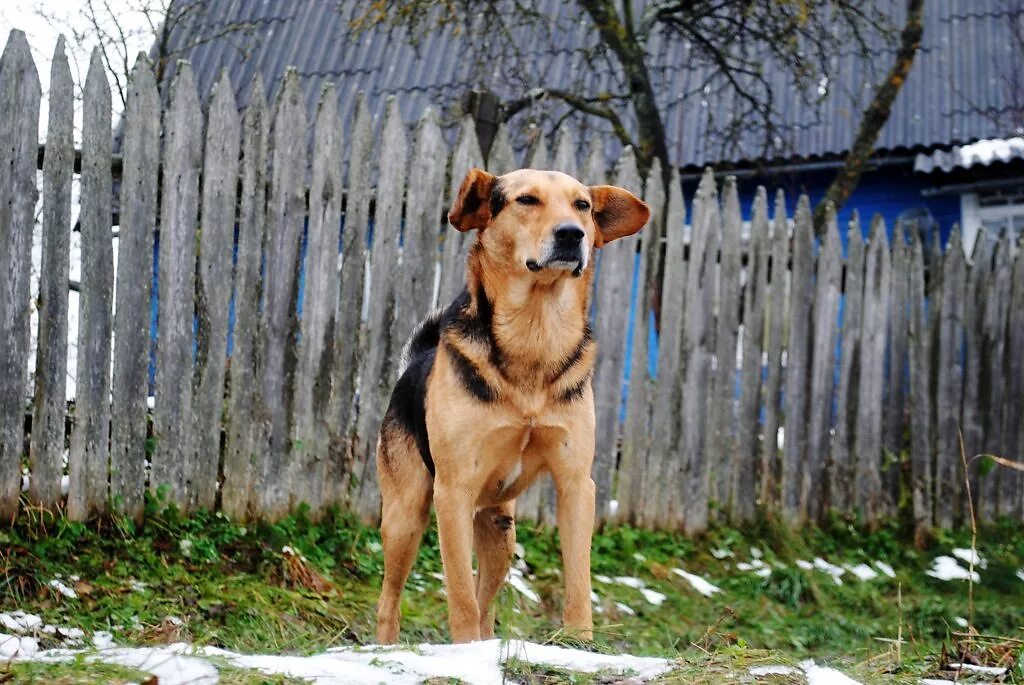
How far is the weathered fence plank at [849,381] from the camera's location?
7.09 meters

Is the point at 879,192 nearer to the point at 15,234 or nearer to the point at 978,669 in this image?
the point at 15,234

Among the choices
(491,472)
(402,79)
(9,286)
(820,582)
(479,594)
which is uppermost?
(402,79)

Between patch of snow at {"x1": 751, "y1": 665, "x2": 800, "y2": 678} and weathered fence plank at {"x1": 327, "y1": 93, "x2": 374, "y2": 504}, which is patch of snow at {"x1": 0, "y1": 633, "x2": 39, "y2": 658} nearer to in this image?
patch of snow at {"x1": 751, "y1": 665, "x2": 800, "y2": 678}

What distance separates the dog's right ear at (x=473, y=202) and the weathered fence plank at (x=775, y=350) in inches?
136

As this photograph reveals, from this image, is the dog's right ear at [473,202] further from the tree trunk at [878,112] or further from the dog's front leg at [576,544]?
the tree trunk at [878,112]

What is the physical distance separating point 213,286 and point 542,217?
91.2 inches

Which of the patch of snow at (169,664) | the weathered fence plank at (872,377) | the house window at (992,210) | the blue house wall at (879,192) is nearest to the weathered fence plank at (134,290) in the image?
the patch of snow at (169,664)

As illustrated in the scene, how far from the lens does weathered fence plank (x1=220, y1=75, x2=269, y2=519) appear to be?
5410 millimetres

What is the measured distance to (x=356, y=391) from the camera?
18.9 ft

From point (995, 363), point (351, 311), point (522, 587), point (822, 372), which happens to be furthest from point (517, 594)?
point (995, 363)

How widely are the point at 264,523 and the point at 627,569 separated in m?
1.98

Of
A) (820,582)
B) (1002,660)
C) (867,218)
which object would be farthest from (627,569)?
(867,218)

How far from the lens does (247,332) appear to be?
17.9 ft

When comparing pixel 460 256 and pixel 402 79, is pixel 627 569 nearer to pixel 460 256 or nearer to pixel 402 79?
pixel 460 256
